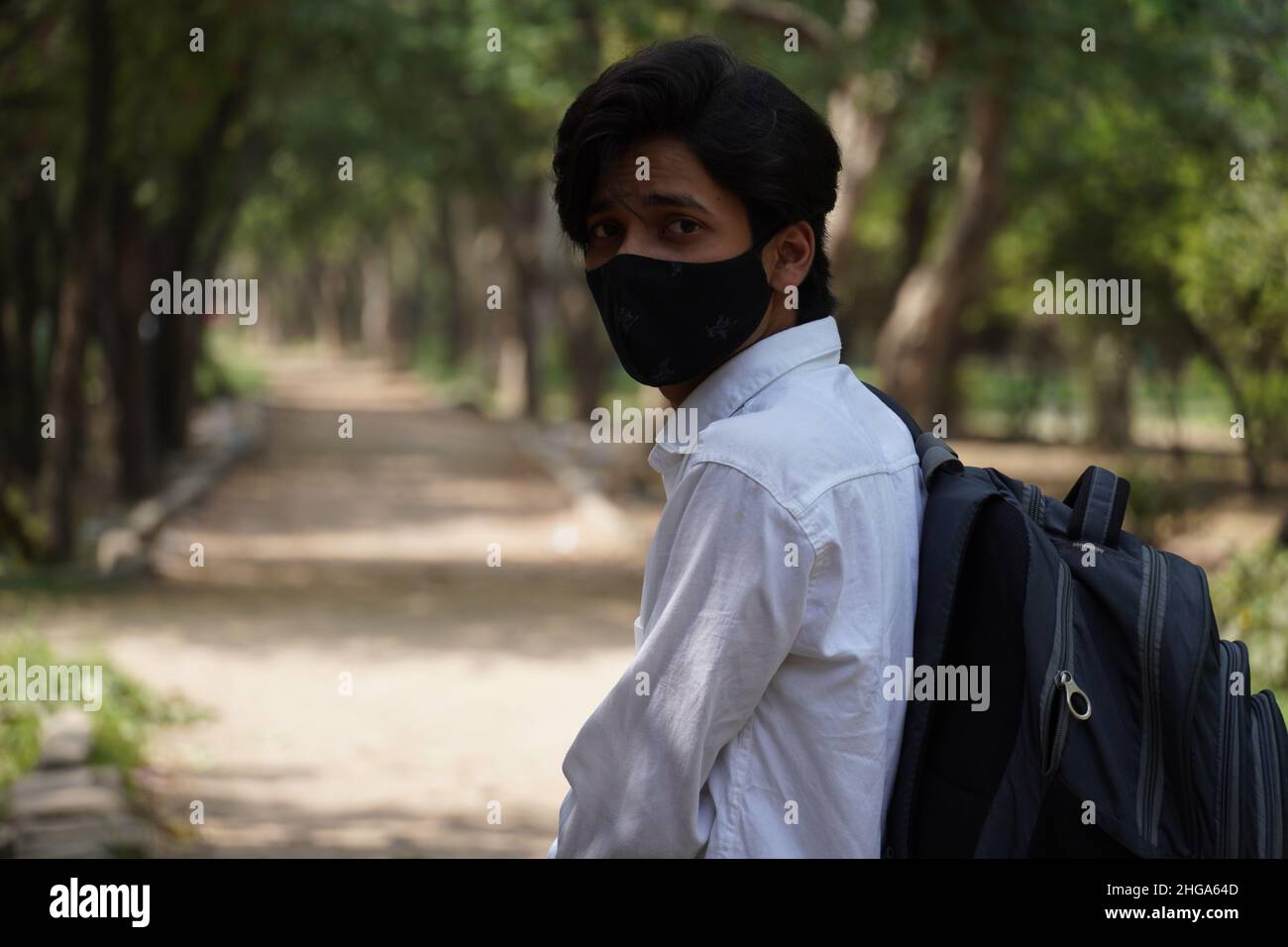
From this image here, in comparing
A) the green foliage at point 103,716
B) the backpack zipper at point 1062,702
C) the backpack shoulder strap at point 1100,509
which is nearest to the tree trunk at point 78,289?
the green foliage at point 103,716

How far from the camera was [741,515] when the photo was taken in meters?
1.87

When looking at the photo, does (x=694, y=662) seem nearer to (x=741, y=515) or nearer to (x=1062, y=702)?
(x=741, y=515)

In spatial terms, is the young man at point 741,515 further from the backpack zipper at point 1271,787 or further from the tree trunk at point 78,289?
the tree trunk at point 78,289

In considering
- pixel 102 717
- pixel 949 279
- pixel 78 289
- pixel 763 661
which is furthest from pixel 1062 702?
pixel 78 289

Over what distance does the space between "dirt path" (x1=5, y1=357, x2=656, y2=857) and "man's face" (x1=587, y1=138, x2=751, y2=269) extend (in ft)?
15.8

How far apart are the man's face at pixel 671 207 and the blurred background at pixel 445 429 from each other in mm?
413

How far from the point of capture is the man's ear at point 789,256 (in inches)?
85.9

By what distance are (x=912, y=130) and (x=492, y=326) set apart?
812 inches

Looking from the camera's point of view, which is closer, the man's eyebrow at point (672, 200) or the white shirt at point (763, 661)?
the white shirt at point (763, 661)

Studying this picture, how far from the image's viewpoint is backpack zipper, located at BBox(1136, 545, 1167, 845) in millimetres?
1843

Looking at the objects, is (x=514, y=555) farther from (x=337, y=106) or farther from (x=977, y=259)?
(x=337, y=106)

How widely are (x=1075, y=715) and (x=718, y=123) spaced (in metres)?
0.87

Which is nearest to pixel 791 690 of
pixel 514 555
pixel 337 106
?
pixel 514 555
